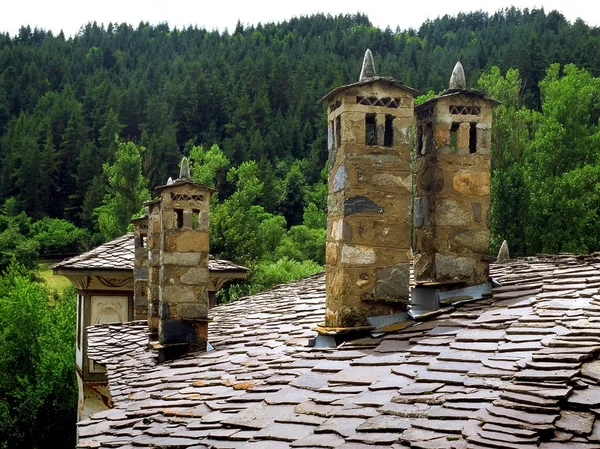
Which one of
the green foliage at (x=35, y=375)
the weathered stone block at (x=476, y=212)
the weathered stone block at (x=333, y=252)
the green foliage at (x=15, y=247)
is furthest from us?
the green foliage at (x=15, y=247)

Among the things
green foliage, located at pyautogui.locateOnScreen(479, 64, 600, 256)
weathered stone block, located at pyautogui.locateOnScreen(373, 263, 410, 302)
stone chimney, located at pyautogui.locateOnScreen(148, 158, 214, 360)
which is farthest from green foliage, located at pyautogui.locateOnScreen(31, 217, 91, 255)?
weathered stone block, located at pyautogui.locateOnScreen(373, 263, 410, 302)

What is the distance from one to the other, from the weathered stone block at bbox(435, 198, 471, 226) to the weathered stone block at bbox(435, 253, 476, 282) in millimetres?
315

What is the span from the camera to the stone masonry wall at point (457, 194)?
7.52m

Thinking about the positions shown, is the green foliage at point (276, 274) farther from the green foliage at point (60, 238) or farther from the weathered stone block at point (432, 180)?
the weathered stone block at point (432, 180)

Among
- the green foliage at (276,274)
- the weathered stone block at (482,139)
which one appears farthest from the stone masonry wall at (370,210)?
the green foliage at (276,274)

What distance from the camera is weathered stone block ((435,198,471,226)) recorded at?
7.52 metres

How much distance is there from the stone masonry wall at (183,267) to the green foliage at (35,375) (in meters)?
17.7

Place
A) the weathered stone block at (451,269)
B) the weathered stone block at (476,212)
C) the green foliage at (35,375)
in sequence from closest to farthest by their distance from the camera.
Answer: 1. the weathered stone block at (451,269)
2. the weathered stone block at (476,212)
3. the green foliage at (35,375)

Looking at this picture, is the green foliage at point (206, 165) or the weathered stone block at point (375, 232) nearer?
the weathered stone block at point (375, 232)

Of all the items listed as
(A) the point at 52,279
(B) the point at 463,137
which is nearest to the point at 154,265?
(B) the point at 463,137

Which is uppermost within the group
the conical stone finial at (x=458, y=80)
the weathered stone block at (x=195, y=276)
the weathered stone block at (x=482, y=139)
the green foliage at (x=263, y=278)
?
the conical stone finial at (x=458, y=80)

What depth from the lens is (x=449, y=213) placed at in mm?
7547

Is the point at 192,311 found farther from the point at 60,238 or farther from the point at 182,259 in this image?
the point at 60,238

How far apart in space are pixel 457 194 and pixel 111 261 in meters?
13.0
